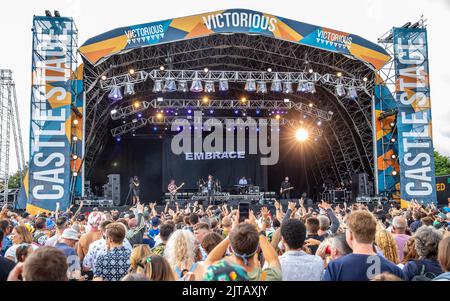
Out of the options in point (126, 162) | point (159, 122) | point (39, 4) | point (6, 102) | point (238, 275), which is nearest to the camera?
point (238, 275)

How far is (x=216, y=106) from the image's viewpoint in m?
22.4

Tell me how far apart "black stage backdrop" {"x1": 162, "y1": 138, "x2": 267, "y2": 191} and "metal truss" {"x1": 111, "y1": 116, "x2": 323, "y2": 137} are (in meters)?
2.32

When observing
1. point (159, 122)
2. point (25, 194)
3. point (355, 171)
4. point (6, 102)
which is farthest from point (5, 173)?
point (355, 171)

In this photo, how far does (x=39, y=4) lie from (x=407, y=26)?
14.7m

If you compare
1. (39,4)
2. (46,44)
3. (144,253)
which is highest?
(39,4)

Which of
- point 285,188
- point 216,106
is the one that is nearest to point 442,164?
point 285,188

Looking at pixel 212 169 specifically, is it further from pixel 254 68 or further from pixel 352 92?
pixel 352 92

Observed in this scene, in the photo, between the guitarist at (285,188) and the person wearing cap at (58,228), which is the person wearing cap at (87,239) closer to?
the person wearing cap at (58,228)

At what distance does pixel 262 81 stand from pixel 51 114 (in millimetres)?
8323

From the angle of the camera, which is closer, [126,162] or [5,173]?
[5,173]

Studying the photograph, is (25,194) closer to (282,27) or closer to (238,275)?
(282,27)

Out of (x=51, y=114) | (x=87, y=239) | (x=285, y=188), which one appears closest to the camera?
(x=87, y=239)

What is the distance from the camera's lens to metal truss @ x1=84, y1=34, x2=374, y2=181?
721 inches
